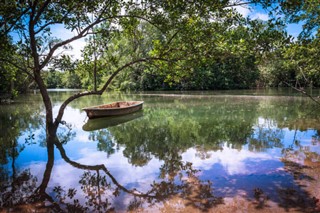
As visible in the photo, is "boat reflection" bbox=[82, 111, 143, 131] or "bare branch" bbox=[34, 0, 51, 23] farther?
"boat reflection" bbox=[82, 111, 143, 131]

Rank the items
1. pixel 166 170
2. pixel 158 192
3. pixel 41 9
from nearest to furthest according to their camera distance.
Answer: pixel 158 192 < pixel 166 170 < pixel 41 9

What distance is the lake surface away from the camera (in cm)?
480

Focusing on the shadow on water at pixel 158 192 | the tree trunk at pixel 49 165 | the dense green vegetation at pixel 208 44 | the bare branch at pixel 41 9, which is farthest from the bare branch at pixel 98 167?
the bare branch at pixel 41 9

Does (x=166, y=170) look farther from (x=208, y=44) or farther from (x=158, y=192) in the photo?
(x=208, y=44)

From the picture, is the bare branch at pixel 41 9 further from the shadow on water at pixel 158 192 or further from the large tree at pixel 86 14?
the shadow on water at pixel 158 192

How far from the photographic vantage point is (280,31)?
711 centimetres

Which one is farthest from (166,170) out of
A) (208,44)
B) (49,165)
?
(208,44)

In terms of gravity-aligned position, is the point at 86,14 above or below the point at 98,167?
above

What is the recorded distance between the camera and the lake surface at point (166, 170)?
15.8 ft

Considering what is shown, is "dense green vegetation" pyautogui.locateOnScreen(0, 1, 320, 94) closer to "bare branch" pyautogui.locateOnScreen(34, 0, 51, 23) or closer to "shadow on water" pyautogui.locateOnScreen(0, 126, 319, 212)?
"bare branch" pyautogui.locateOnScreen(34, 0, 51, 23)

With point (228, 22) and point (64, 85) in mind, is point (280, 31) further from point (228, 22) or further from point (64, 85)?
point (64, 85)

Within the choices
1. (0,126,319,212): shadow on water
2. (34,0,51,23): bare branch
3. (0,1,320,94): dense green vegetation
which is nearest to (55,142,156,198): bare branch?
(0,126,319,212): shadow on water

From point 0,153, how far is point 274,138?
10100mm

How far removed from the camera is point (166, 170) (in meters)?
6.76
